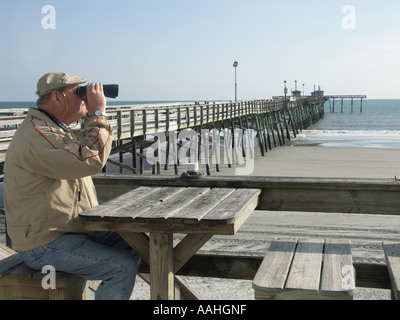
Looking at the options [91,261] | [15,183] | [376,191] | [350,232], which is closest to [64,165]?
[15,183]

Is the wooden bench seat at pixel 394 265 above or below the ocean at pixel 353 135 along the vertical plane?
above

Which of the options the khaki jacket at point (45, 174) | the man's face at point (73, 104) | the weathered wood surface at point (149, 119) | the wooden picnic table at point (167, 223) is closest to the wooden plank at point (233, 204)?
the wooden picnic table at point (167, 223)

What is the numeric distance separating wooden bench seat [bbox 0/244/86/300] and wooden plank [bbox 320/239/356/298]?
1269mm

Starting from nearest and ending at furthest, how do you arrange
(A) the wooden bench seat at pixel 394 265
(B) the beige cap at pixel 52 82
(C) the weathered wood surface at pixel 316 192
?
(A) the wooden bench seat at pixel 394 265, (B) the beige cap at pixel 52 82, (C) the weathered wood surface at pixel 316 192

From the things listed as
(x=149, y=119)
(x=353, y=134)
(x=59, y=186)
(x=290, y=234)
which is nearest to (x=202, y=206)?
(x=59, y=186)

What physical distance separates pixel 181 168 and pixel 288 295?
59.0 feet

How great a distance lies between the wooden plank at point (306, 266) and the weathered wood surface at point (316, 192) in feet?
1.09

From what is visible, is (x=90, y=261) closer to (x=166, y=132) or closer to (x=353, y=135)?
(x=166, y=132)

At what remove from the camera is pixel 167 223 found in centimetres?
241

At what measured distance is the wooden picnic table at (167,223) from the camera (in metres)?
2.40

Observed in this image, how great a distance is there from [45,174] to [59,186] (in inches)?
3.9

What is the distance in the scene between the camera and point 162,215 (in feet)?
8.02

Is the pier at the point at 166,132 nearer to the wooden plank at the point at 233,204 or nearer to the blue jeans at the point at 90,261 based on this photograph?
the wooden plank at the point at 233,204

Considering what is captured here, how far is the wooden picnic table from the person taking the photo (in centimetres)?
240
